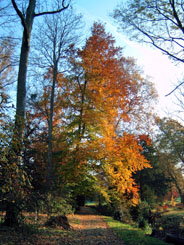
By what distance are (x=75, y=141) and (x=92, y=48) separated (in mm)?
5153

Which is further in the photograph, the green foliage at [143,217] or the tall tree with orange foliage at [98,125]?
the green foliage at [143,217]

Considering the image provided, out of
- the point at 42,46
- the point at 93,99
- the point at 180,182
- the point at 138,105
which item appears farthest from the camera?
the point at 180,182

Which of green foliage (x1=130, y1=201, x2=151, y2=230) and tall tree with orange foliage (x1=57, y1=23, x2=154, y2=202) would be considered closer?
tall tree with orange foliage (x1=57, y1=23, x2=154, y2=202)

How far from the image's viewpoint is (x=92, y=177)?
10.8 metres

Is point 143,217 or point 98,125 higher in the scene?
point 98,125

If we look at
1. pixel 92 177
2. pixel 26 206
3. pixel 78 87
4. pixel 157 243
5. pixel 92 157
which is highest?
pixel 78 87

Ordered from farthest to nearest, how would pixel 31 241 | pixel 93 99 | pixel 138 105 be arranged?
pixel 138 105 → pixel 93 99 → pixel 31 241

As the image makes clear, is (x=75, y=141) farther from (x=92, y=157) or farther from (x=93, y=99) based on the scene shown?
(x=93, y=99)

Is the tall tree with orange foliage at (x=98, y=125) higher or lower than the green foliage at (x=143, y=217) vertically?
higher

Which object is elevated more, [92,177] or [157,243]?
[92,177]

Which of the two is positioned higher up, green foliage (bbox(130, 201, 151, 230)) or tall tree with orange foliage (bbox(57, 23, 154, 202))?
tall tree with orange foliage (bbox(57, 23, 154, 202))

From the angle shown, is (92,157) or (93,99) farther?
(93,99)

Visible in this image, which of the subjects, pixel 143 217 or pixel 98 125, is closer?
pixel 98 125

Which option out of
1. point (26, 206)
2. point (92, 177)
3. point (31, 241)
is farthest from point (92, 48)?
point (31, 241)
